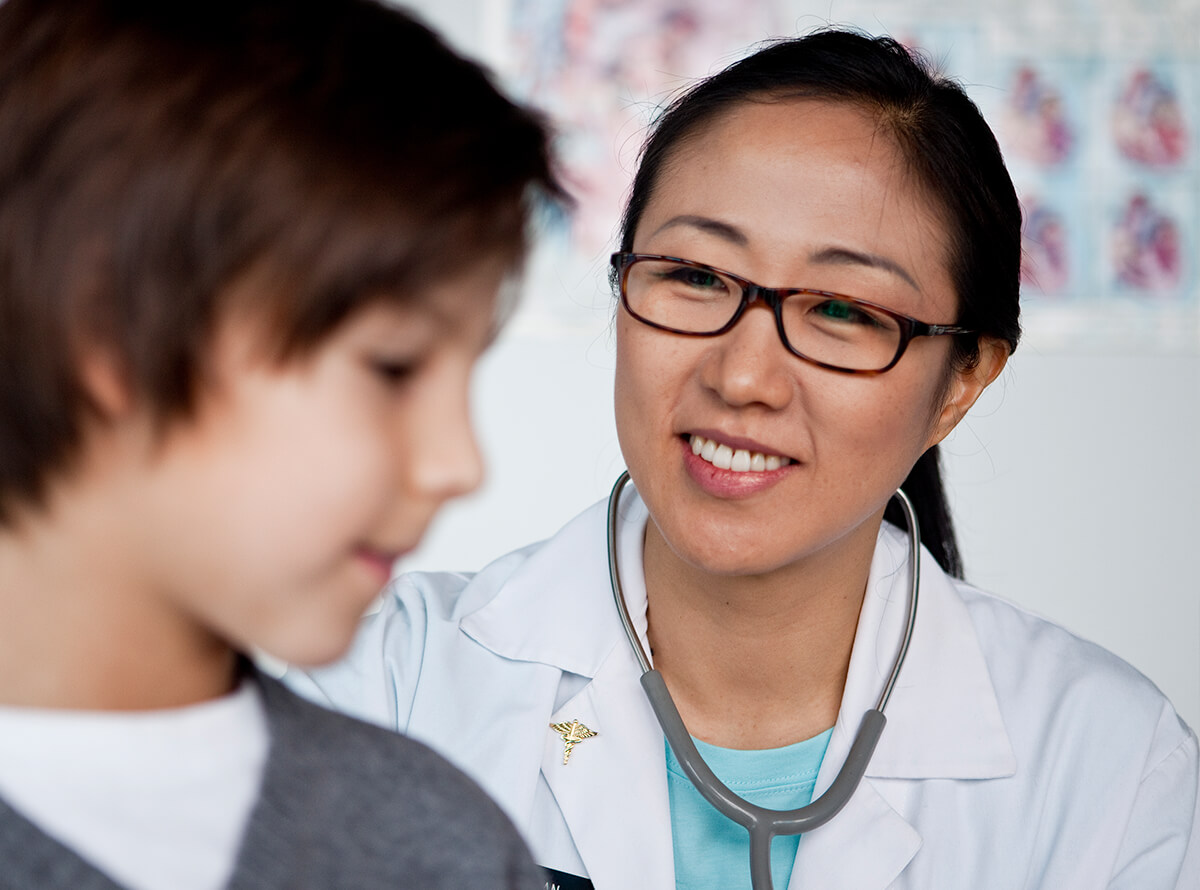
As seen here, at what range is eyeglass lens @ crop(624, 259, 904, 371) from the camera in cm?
118

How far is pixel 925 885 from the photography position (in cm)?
124

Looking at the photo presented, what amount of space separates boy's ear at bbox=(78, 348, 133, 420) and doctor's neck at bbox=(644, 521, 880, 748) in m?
0.84

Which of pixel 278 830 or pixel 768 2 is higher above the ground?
pixel 768 2

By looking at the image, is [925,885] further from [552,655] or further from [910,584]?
[552,655]

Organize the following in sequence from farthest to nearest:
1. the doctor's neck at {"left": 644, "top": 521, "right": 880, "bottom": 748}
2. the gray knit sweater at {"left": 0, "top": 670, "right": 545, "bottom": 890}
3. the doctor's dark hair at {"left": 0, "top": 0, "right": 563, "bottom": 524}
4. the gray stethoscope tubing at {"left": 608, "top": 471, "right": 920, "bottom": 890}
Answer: the doctor's neck at {"left": 644, "top": 521, "right": 880, "bottom": 748} < the gray stethoscope tubing at {"left": 608, "top": 471, "right": 920, "bottom": 890} < the gray knit sweater at {"left": 0, "top": 670, "right": 545, "bottom": 890} < the doctor's dark hair at {"left": 0, "top": 0, "right": 563, "bottom": 524}

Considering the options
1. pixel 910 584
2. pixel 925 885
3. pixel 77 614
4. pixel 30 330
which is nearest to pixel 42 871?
pixel 77 614

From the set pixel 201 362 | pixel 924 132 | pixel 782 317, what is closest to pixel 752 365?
pixel 782 317

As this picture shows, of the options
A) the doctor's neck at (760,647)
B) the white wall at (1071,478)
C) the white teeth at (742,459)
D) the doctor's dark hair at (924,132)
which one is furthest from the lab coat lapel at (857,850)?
the white wall at (1071,478)

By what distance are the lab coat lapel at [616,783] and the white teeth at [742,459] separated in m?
0.27

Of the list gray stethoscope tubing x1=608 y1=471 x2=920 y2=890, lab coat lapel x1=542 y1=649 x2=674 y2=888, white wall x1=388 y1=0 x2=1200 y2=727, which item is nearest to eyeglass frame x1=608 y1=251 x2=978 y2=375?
gray stethoscope tubing x1=608 y1=471 x2=920 y2=890

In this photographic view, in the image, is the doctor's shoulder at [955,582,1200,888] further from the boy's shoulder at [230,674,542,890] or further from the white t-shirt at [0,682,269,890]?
the white t-shirt at [0,682,269,890]

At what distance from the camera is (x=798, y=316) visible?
1.18 metres

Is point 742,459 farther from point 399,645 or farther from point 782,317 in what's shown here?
point 399,645

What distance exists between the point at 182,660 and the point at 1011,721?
0.96 metres
